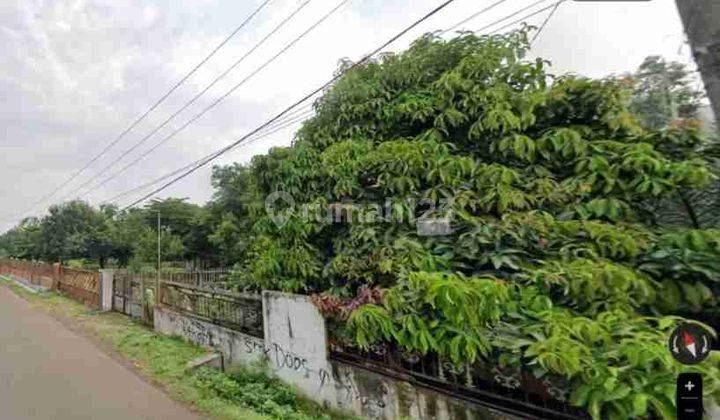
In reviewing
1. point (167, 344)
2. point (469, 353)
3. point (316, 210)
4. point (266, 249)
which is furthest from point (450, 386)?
point (167, 344)

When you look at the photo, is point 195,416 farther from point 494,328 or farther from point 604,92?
point 604,92

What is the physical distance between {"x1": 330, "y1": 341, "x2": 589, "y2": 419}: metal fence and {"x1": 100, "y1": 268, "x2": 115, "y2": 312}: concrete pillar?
1275 centimetres

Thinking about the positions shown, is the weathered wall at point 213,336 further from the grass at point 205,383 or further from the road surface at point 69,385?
the road surface at point 69,385

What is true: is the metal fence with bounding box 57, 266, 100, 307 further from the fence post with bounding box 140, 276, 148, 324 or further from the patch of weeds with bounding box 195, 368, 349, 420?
the patch of weeds with bounding box 195, 368, 349, 420

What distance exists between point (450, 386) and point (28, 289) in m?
26.7

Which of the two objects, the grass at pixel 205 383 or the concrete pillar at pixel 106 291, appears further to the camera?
the concrete pillar at pixel 106 291

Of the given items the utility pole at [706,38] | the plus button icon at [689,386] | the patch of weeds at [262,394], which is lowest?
the patch of weeds at [262,394]

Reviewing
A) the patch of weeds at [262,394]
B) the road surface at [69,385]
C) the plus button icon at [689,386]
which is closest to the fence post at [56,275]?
the road surface at [69,385]

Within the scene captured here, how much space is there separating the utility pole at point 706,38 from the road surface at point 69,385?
5.74 metres

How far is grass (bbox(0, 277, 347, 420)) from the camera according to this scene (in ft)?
18.8

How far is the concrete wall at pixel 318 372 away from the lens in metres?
4.74

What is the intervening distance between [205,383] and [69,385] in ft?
6.64

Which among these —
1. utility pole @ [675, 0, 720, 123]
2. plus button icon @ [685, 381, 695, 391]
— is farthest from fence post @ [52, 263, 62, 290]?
utility pole @ [675, 0, 720, 123]

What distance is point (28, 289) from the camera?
79.4 ft
